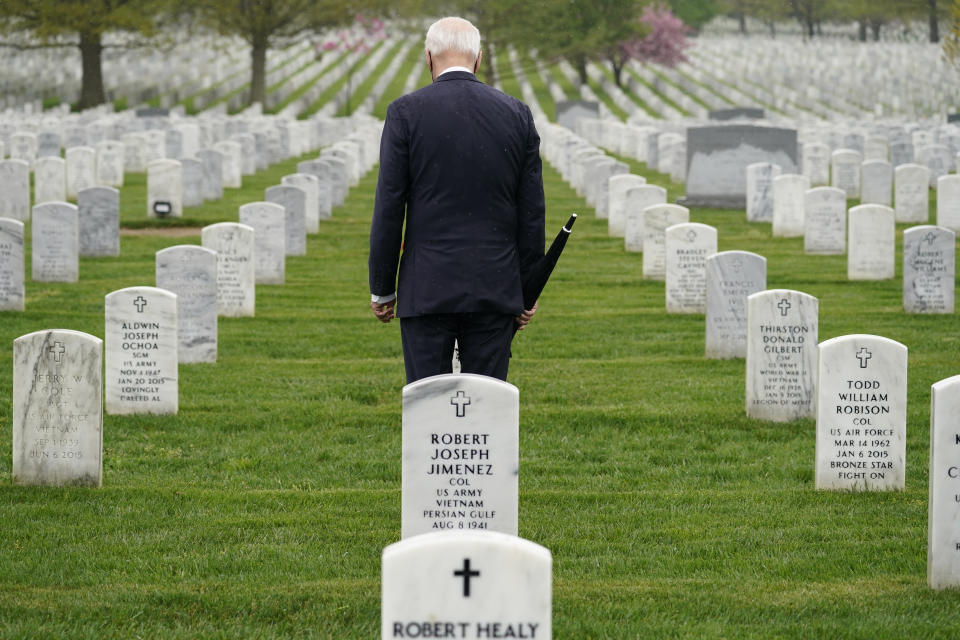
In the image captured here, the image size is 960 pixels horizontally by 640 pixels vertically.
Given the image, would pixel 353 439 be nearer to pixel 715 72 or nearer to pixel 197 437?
pixel 197 437

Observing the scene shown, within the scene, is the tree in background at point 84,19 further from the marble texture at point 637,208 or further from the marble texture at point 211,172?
the marble texture at point 637,208

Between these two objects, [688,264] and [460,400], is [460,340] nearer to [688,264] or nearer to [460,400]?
[460,400]

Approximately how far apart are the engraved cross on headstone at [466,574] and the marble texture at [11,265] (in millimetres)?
11009

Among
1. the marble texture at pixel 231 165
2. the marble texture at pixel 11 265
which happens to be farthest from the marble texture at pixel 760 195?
the marble texture at pixel 11 265

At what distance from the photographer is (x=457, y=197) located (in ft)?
20.7

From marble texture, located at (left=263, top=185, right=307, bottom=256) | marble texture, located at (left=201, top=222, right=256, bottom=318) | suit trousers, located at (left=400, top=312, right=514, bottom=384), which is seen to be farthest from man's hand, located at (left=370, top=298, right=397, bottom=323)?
marble texture, located at (left=263, top=185, right=307, bottom=256)

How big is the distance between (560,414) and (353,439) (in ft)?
5.10

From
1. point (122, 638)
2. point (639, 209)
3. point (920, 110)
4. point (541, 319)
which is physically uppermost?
point (920, 110)

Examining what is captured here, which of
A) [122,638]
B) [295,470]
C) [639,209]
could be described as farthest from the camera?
[639,209]

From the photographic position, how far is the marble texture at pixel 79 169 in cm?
2673

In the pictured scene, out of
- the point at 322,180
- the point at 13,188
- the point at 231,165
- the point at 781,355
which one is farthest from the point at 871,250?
the point at 231,165

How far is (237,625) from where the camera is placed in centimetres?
601

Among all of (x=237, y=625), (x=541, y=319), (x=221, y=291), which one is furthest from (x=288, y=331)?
(x=237, y=625)

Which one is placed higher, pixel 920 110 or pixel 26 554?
pixel 920 110
